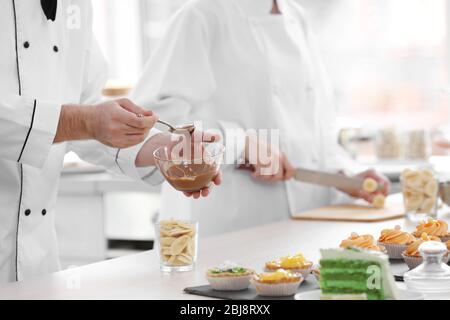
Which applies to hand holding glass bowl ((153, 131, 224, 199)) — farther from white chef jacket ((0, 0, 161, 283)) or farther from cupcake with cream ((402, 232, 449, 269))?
cupcake with cream ((402, 232, 449, 269))

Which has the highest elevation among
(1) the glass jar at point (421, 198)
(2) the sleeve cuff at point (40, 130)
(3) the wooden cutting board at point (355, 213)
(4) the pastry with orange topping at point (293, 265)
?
(2) the sleeve cuff at point (40, 130)

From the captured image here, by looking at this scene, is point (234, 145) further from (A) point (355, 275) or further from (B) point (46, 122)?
(A) point (355, 275)

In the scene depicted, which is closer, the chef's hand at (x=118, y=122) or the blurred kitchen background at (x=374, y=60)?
the chef's hand at (x=118, y=122)

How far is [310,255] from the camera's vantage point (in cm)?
195

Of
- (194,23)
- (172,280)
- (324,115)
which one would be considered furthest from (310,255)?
(324,115)

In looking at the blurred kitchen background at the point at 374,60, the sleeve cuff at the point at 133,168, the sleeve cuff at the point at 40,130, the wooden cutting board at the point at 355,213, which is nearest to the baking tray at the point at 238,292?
the sleeve cuff at the point at 40,130

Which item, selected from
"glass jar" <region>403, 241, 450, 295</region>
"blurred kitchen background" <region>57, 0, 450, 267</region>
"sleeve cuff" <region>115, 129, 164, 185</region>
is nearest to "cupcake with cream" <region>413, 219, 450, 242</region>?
"glass jar" <region>403, 241, 450, 295</region>

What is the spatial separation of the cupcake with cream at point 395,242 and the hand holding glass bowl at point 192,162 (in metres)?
0.39

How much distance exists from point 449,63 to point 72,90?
293cm

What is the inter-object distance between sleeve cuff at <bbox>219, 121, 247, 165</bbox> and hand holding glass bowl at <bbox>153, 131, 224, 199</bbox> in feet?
1.92

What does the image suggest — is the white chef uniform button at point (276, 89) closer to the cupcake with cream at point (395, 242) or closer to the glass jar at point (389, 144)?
the cupcake with cream at point (395, 242)

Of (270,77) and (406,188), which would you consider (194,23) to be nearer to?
(270,77)

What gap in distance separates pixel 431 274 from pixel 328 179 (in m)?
1.27

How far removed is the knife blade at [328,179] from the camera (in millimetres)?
2729
